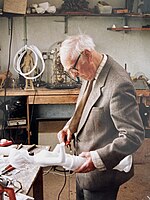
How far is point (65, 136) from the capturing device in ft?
4.59

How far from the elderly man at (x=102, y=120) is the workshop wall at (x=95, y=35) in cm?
28

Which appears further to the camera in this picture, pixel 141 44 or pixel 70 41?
pixel 141 44

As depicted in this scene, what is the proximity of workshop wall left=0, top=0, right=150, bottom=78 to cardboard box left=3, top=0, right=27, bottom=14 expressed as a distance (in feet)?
0.17

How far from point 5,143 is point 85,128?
12.3 inches

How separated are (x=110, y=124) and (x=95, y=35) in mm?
474

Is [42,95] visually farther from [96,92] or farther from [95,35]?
[96,92]

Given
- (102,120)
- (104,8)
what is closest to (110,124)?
(102,120)

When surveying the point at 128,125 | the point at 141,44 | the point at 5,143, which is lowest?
the point at 5,143

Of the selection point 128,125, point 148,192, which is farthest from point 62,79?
point 148,192

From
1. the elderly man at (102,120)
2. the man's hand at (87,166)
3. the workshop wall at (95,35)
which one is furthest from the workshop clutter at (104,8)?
the man's hand at (87,166)

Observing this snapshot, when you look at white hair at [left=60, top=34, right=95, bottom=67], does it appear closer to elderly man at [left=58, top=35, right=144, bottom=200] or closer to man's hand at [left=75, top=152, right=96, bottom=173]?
elderly man at [left=58, top=35, right=144, bottom=200]

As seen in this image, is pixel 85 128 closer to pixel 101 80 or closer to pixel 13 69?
pixel 101 80

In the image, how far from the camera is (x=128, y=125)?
1.12 metres

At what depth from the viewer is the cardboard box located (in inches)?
66.1
